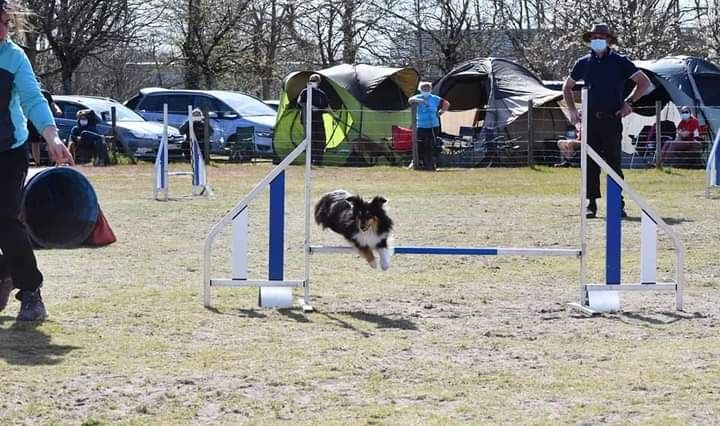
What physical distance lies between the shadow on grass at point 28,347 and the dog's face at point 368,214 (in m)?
2.11

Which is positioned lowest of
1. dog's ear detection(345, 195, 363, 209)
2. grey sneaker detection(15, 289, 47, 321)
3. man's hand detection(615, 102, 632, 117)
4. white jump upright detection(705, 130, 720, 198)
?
grey sneaker detection(15, 289, 47, 321)

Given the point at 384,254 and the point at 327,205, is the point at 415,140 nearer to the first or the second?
the point at 327,205

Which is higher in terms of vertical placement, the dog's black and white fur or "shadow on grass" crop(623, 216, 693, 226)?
the dog's black and white fur

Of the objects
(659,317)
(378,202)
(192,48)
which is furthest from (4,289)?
(192,48)

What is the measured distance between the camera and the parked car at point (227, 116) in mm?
23359

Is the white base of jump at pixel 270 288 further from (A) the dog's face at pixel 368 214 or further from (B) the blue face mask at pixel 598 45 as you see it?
(B) the blue face mask at pixel 598 45

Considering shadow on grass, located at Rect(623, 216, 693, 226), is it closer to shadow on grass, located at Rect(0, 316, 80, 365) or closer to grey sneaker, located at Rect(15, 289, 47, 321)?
grey sneaker, located at Rect(15, 289, 47, 321)

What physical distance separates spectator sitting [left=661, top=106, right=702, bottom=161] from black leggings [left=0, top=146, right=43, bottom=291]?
16061 mm

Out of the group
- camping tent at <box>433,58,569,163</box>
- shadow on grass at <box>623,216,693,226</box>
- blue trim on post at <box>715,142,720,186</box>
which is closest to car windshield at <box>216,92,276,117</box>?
camping tent at <box>433,58,569,163</box>

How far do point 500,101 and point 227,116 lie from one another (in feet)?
19.1

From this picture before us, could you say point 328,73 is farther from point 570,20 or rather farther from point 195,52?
point 570,20

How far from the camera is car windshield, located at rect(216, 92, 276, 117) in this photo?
24464 millimetres

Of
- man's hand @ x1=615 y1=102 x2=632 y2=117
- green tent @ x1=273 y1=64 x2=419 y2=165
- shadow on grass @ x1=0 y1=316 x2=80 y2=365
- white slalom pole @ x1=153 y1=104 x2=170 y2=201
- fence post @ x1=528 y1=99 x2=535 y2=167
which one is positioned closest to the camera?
shadow on grass @ x1=0 y1=316 x2=80 y2=365

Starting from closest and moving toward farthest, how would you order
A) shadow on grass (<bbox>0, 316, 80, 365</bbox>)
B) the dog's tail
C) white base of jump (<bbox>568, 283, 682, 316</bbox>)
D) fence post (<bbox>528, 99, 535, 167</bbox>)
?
shadow on grass (<bbox>0, 316, 80, 365</bbox>)
white base of jump (<bbox>568, 283, 682, 316</bbox>)
the dog's tail
fence post (<bbox>528, 99, 535, 167</bbox>)
